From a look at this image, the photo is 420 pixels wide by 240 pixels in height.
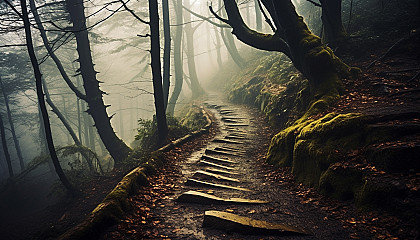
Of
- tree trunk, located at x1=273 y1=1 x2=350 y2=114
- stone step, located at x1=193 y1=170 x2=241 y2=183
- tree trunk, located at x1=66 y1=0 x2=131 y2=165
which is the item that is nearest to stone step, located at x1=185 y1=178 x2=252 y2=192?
stone step, located at x1=193 y1=170 x2=241 y2=183

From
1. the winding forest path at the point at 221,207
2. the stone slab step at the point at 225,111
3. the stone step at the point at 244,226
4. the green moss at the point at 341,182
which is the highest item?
the stone slab step at the point at 225,111

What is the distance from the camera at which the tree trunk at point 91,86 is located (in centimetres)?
1099

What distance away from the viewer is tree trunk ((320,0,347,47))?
9.03 meters

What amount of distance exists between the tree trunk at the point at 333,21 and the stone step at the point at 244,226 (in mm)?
8843

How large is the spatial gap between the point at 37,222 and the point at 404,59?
16223mm

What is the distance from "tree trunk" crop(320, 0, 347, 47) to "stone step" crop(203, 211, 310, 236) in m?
8.84

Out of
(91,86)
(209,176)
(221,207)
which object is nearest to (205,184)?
(209,176)

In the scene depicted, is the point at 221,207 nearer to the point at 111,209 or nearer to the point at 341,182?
the point at 111,209

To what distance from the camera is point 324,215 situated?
141 inches

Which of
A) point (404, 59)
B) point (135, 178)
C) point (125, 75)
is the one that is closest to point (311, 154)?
point (135, 178)

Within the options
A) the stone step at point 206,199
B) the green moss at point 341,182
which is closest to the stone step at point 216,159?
the stone step at point 206,199

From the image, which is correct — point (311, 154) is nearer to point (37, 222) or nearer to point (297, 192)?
point (297, 192)

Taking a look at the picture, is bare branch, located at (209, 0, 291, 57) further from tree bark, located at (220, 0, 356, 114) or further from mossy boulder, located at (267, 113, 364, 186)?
mossy boulder, located at (267, 113, 364, 186)

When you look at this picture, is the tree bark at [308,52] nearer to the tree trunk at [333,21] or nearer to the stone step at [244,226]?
the tree trunk at [333,21]
